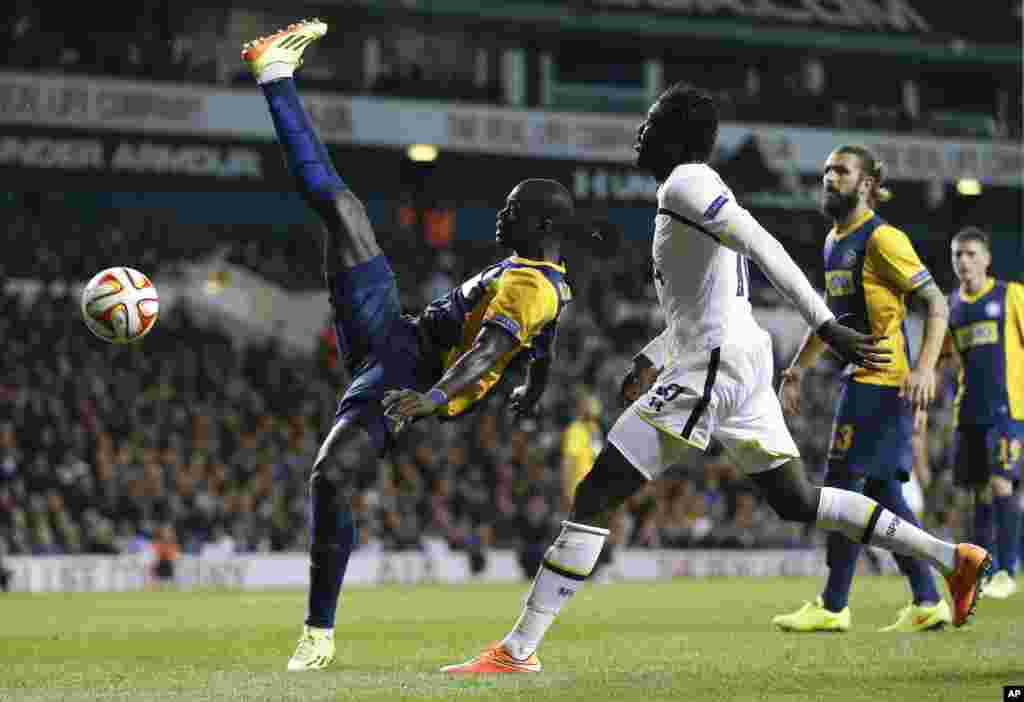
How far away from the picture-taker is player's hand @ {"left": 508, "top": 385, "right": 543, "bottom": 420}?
7.16 m

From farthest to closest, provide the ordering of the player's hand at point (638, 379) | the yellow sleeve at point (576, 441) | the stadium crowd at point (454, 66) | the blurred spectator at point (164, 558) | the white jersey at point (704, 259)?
the stadium crowd at point (454, 66), the blurred spectator at point (164, 558), the yellow sleeve at point (576, 441), the player's hand at point (638, 379), the white jersey at point (704, 259)

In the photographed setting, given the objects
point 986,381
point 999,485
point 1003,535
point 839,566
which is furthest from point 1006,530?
point 839,566

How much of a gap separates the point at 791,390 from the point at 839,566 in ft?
3.47

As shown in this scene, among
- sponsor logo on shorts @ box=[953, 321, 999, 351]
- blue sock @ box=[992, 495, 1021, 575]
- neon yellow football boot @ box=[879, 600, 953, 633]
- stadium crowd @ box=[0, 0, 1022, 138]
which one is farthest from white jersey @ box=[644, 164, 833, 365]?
stadium crowd @ box=[0, 0, 1022, 138]

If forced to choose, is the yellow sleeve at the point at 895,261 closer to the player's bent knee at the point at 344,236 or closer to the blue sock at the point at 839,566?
the blue sock at the point at 839,566

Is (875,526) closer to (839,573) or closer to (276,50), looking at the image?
(839,573)

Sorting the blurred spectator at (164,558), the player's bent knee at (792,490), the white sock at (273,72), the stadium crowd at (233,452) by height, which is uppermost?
the white sock at (273,72)

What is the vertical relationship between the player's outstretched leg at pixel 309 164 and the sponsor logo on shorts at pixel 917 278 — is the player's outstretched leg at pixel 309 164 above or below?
above

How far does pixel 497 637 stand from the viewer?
29.5ft

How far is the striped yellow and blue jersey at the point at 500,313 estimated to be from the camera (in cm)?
650

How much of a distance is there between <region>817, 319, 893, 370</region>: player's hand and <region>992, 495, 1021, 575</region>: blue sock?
5921 mm

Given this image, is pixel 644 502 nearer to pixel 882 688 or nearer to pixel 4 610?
pixel 4 610

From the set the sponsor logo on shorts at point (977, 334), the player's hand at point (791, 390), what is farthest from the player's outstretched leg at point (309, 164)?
the sponsor logo on shorts at point (977, 334)

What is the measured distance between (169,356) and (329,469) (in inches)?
730
